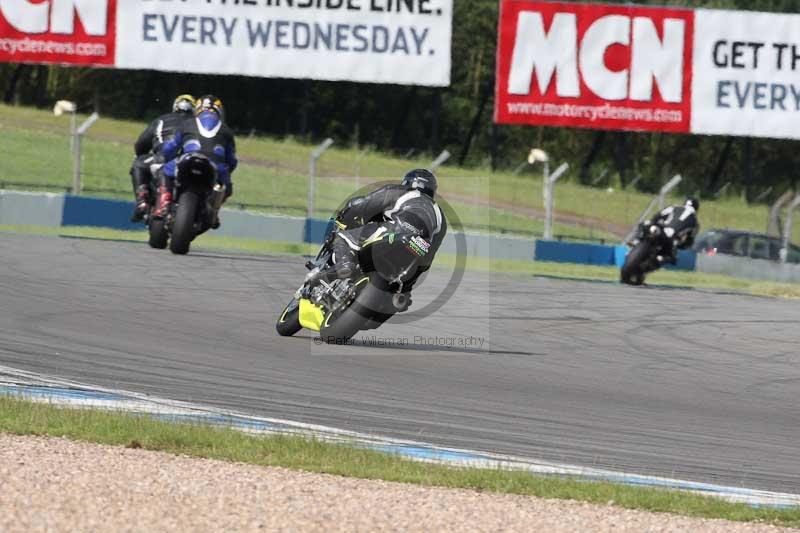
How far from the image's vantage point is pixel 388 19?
2748cm

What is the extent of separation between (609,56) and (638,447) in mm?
20670

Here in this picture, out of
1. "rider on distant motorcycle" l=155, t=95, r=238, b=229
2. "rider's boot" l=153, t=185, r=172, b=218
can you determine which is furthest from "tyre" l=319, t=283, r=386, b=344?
"rider's boot" l=153, t=185, r=172, b=218

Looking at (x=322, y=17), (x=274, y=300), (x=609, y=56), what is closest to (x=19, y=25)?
(x=322, y=17)

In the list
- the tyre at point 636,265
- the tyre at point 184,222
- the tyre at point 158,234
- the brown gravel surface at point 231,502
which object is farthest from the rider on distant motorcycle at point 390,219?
the tyre at point 636,265

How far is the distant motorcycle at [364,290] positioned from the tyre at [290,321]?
3 cm

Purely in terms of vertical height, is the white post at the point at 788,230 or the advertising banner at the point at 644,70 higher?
the advertising banner at the point at 644,70

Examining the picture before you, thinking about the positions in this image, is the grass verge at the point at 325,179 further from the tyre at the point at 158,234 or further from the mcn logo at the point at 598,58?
the tyre at the point at 158,234

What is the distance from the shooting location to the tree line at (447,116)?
43312 mm

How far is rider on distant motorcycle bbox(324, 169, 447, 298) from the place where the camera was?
10078 mm

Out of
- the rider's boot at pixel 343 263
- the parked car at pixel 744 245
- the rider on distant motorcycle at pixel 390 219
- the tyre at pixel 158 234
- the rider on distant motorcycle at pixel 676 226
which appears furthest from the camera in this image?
the parked car at pixel 744 245

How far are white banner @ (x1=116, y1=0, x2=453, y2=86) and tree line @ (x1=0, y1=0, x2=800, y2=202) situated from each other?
11.3 m

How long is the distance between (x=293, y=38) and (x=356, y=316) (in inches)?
695

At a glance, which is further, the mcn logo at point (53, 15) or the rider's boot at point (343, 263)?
the mcn logo at point (53, 15)

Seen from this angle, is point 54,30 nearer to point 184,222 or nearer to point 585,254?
point 585,254
